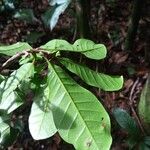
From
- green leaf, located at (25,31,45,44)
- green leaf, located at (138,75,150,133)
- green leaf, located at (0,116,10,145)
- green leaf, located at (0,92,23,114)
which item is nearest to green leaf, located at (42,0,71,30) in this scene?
green leaf, located at (138,75,150,133)

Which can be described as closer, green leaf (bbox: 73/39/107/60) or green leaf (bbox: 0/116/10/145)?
green leaf (bbox: 73/39/107/60)

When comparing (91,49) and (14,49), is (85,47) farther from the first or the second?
(14,49)

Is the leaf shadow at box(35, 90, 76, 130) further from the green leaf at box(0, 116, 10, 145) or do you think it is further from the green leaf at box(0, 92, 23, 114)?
the green leaf at box(0, 116, 10, 145)

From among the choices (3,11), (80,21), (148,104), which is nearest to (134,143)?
(148,104)

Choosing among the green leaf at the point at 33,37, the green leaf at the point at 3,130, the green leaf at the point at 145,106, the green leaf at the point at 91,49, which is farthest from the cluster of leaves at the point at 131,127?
the green leaf at the point at 33,37

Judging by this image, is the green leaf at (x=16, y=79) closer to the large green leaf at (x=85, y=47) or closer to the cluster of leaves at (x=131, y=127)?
the large green leaf at (x=85, y=47)

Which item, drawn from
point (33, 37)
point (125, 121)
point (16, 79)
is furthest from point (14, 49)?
point (33, 37)
